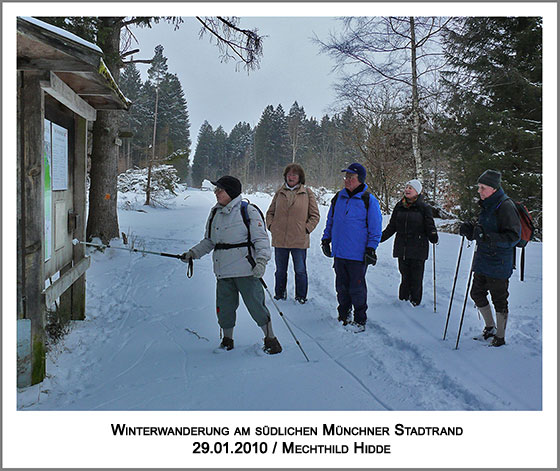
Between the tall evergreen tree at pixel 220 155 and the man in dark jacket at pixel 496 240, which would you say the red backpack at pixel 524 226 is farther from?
the tall evergreen tree at pixel 220 155

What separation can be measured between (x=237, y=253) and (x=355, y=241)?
1.46 m

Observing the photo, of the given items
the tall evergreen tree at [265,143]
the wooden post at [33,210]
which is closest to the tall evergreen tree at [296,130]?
the tall evergreen tree at [265,143]

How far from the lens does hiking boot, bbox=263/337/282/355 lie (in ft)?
12.7

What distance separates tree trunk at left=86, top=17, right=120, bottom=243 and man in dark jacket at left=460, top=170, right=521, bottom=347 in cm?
675

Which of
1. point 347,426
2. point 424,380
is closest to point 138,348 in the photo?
point 347,426

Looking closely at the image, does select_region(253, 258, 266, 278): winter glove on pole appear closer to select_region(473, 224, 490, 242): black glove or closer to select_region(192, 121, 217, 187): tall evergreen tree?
select_region(473, 224, 490, 242): black glove

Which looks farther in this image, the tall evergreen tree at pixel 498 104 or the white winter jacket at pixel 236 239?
the tall evergreen tree at pixel 498 104

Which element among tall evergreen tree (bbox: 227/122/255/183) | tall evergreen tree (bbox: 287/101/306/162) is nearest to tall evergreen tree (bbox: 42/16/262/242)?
tall evergreen tree (bbox: 287/101/306/162)

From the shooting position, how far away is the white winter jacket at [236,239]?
3754mm

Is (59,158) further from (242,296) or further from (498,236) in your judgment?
(498,236)

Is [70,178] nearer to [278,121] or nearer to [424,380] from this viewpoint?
[424,380]

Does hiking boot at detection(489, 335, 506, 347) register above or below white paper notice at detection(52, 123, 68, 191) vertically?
below

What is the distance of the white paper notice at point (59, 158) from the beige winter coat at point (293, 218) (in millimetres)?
2523

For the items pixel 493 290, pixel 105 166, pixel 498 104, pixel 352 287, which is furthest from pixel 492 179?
pixel 498 104
